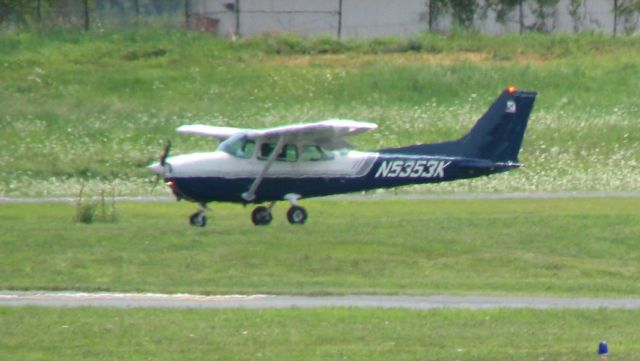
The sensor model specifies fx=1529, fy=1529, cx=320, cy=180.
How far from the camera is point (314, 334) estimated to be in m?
14.8

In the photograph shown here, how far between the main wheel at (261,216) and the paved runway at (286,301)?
9.17 meters

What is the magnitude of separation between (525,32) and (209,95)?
1487 centimetres

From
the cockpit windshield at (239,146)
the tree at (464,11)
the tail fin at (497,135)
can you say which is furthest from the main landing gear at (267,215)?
the tree at (464,11)

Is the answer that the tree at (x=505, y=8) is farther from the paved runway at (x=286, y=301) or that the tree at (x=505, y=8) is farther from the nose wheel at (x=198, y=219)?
the paved runway at (x=286, y=301)

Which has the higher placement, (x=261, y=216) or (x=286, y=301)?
(x=286, y=301)

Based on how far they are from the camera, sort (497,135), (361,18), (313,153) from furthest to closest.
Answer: (361,18)
(497,135)
(313,153)

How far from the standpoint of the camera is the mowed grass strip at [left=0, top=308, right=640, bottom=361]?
1369cm

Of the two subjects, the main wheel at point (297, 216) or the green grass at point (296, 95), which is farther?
the green grass at point (296, 95)

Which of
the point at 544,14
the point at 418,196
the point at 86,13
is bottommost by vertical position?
the point at 418,196

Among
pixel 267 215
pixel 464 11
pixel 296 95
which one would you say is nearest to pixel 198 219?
pixel 267 215

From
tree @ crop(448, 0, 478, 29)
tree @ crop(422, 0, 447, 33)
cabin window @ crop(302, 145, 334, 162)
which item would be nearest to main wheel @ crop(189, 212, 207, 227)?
cabin window @ crop(302, 145, 334, 162)

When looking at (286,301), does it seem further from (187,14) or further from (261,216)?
(187,14)

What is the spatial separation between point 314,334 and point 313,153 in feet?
46.3

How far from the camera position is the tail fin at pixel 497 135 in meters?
29.4
